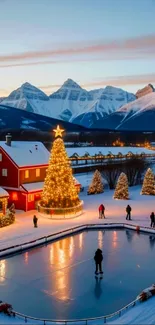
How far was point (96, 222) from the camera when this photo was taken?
27.5 m

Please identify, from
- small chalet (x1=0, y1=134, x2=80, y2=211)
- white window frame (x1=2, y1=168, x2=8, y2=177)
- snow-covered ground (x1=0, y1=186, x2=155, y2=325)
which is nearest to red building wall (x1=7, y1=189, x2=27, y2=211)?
small chalet (x1=0, y1=134, x2=80, y2=211)

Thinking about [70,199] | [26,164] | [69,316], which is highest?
[26,164]

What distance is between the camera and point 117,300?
→ 48.3 feet

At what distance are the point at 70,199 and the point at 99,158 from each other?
49932 millimetres

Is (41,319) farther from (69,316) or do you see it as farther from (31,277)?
(31,277)

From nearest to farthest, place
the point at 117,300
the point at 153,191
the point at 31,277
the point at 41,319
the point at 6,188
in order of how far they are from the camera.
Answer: the point at 41,319, the point at 117,300, the point at 31,277, the point at 6,188, the point at 153,191

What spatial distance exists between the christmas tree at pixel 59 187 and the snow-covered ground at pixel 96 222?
1.46 m

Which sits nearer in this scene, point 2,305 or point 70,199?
point 2,305

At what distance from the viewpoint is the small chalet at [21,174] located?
107 ft

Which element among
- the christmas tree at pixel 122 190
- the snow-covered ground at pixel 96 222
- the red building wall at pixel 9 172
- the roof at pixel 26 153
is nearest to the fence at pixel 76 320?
the snow-covered ground at pixel 96 222

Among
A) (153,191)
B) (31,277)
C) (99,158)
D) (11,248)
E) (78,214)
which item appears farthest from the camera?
(99,158)

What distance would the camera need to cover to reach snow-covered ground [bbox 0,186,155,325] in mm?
13031

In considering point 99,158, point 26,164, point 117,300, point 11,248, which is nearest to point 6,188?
point 26,164

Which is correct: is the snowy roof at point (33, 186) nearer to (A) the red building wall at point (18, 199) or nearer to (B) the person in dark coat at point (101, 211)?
(A) the red building wall at point (18, 199)
